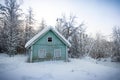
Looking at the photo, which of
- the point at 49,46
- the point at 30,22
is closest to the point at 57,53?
the point at 49,46

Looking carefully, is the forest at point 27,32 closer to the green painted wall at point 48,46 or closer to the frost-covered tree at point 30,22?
the frost-covered tree at point 30,22

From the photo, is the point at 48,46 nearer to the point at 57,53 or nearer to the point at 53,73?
the point at 57,53

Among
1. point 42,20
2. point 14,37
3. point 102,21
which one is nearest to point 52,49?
point 102,21

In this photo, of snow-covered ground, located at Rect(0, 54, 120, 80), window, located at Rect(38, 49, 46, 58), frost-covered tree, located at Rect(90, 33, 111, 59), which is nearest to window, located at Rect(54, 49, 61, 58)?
window, located at Rect(38, 49, 46, 58)

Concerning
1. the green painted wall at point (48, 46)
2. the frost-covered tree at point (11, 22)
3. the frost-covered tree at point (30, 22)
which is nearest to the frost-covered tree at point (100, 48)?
the green painted wall at point (48, 46)

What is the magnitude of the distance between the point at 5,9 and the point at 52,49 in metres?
7.82

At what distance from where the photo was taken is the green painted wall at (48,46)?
12.1 m

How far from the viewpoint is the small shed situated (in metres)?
12.0

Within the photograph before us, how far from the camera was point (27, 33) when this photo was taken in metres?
21.0

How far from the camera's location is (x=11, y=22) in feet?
53.7

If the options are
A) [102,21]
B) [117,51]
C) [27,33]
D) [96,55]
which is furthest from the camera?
[96,55]

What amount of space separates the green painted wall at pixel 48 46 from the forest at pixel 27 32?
5.38m

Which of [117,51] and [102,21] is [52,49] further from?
[117,51]

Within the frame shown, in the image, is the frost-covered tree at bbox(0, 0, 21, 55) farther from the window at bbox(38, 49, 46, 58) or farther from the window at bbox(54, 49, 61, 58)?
the window at bbox(54, 49, 61, 58)
